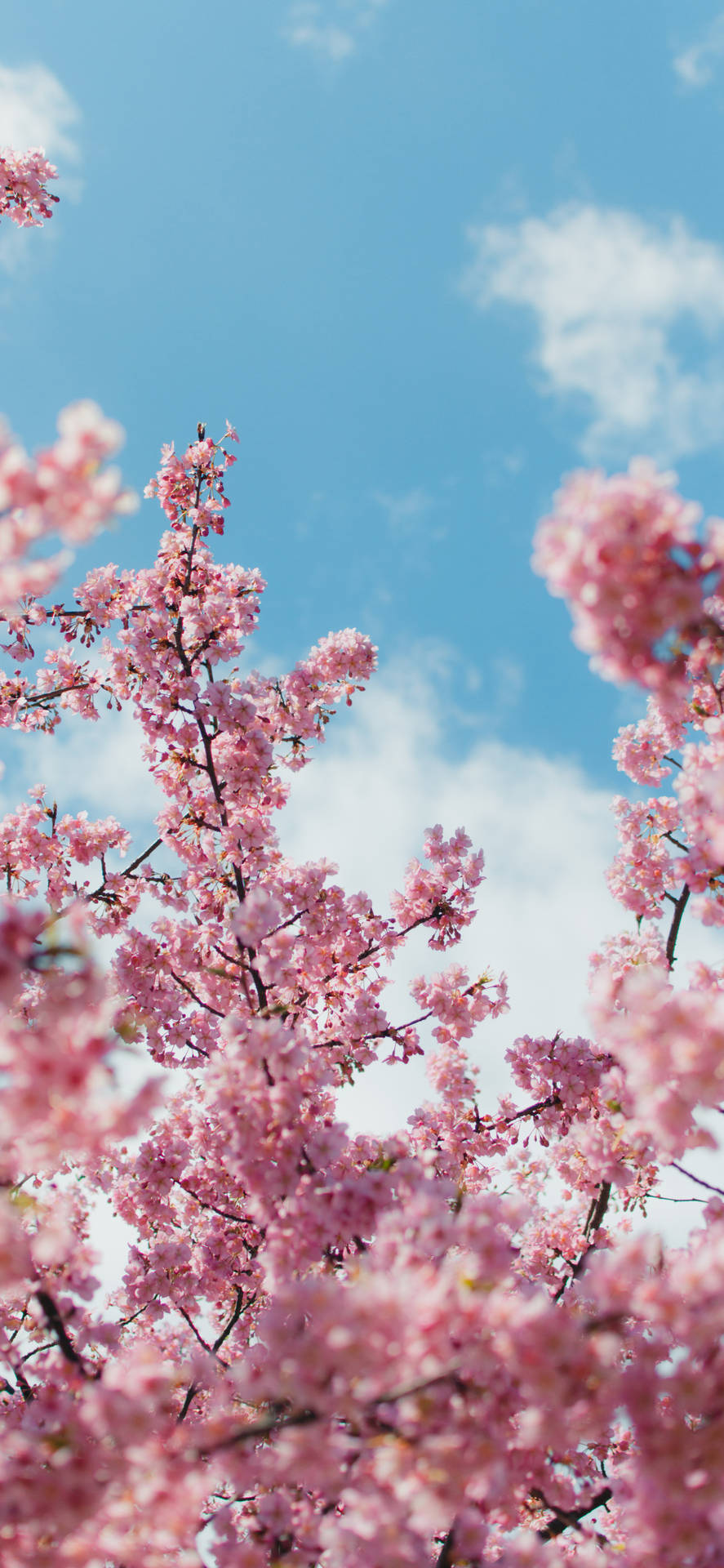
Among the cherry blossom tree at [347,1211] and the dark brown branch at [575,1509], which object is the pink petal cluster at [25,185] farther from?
the dark brown branch at [575,1509]

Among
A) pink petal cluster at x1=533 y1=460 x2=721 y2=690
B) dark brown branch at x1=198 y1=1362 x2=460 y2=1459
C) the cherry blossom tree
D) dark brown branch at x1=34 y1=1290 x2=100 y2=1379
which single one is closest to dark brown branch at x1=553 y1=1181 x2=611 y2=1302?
the cherry blossom tree

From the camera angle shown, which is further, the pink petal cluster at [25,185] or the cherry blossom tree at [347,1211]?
the pink petal cluster at [25,185]

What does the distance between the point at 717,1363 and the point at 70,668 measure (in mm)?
9790

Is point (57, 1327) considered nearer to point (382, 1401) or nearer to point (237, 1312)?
point (382, 1401)

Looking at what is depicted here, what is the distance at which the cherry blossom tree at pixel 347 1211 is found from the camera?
2.99 metres

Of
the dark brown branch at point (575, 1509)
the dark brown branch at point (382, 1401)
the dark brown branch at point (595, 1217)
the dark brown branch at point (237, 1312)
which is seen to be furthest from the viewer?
the dark brown branch at point (595, 1217)

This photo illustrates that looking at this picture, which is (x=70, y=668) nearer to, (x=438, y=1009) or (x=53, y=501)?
(x=438, y=1009)

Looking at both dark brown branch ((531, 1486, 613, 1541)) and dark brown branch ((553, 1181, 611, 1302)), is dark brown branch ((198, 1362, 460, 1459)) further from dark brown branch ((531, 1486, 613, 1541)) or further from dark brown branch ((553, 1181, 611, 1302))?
dark brown branch ((553, 1181, 611, 1302))

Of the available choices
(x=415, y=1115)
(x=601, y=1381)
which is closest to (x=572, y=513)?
(x=601, y=1381)

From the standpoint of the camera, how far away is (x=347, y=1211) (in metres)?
4.50

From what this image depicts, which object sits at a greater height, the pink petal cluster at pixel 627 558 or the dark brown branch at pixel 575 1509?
the pink petal cluster at pixel 627 558

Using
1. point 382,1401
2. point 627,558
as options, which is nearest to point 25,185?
point 627,558

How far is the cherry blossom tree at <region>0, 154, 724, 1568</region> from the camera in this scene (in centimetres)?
299

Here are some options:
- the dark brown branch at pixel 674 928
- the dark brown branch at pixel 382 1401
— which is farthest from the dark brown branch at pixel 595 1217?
the dark brown branch at pixel 382 1401
